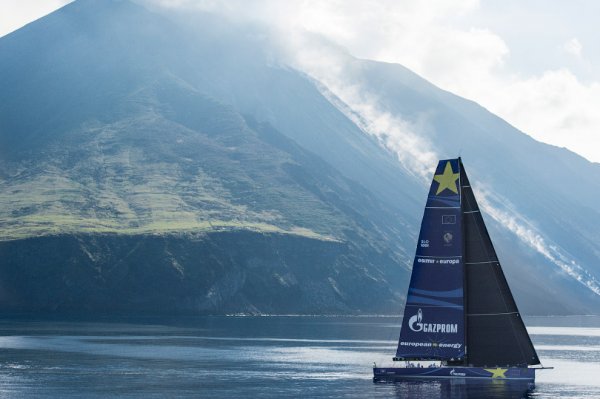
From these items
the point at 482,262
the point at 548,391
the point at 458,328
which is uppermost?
the point at 482,262

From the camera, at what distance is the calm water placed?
9394cm

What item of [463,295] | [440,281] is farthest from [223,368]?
[463,295]

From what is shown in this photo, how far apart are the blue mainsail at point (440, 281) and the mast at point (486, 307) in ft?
2.62

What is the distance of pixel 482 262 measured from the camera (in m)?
87.5

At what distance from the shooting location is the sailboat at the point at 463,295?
87.0m

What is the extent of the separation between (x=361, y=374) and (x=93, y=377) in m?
30.1

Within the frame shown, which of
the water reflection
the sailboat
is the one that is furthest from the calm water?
the sailboat

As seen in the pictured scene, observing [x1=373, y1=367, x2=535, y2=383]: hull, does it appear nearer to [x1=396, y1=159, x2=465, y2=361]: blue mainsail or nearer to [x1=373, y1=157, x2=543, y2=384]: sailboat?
[x1=373, y1=157, x2=543, y2=384]: sailboat

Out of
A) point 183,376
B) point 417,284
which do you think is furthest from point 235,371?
point 417,284

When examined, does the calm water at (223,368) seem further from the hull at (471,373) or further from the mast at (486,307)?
the mast at (486,307)

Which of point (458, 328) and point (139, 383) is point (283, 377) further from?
point (458, 328)

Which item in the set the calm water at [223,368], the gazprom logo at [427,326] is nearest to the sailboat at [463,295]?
the gazprom logo at [427,326]

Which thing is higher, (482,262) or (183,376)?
(482,262)

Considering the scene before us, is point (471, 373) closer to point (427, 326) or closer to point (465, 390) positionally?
point (465, 390)
